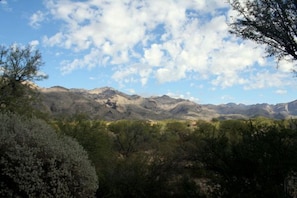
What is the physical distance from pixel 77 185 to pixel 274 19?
24.5 feet

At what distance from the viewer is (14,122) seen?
36.2 ft

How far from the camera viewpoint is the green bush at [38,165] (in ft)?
31.8

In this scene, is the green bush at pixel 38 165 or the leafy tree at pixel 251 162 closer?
the leafy tree at pixel 251 162

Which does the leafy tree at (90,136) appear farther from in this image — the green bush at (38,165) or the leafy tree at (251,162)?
the leafy tree at (251,162)

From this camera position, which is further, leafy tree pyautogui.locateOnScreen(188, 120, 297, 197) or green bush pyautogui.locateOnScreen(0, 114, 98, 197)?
green bush pyautogui.locateOnScreen(0, 114, 98, 197)

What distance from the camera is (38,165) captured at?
9875 mm

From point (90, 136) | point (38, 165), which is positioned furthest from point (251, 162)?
point (90, 136)

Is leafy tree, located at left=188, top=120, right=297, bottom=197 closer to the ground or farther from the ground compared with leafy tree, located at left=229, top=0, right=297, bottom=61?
closer to the ground

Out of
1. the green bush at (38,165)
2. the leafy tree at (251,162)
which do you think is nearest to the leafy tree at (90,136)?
the green bush at (38,165)

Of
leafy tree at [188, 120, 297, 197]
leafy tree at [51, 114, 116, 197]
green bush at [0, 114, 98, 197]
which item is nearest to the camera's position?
leafy tree at [188, 120, 297, 197]

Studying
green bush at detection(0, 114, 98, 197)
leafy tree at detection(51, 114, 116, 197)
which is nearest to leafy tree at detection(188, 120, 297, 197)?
green bush at detection(0, 114, 98, 197)

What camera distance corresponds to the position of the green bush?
968cm

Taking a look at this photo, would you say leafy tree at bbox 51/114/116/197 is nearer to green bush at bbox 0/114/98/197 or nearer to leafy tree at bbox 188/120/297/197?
green bush at bbox 0/114/98/197

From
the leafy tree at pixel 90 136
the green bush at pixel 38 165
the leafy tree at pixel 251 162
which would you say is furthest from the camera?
the leafy tree at pixel 90 136
